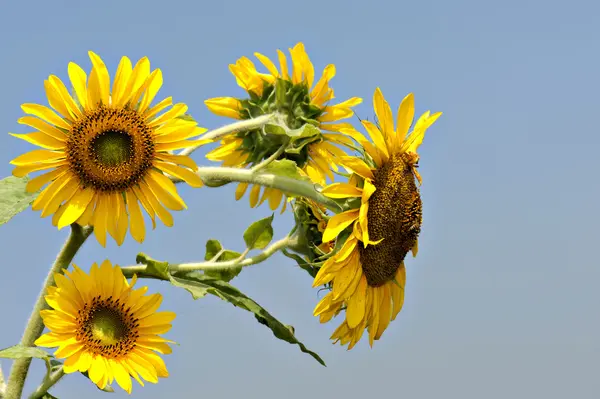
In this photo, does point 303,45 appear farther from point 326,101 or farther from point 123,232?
point 123,232

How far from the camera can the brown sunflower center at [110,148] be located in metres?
4.27

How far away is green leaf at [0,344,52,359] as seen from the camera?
421 centimetres

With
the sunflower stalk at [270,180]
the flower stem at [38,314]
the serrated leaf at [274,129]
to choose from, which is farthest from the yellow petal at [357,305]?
the flower stem at [38,314]

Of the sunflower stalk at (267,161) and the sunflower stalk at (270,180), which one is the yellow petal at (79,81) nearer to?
the sunflower stalk at (270,180)

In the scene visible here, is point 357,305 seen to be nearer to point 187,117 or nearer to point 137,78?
point 187,117

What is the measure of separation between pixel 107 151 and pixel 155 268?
2.09 ft

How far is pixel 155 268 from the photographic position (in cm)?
468

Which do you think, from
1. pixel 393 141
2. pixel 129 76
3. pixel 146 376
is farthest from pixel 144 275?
pixel 393 141

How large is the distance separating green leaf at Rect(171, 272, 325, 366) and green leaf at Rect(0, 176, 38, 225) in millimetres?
748

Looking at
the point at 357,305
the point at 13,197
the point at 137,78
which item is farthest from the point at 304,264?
the point at 13,197

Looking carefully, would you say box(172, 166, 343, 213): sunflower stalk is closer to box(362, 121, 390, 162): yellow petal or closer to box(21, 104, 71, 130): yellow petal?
box(362, 121, 390, 162): yellow petal

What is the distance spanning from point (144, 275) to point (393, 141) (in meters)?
1.30

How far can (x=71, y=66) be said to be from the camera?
165 inches

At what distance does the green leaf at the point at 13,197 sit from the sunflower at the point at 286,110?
3.60 ft
